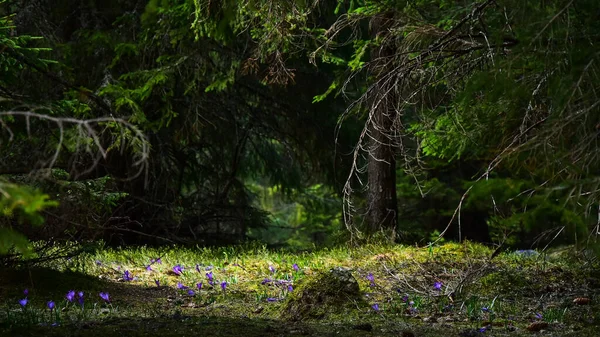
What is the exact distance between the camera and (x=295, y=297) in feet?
18.4

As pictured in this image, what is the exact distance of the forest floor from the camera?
4824 mm

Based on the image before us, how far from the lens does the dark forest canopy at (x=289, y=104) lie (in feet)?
14.2

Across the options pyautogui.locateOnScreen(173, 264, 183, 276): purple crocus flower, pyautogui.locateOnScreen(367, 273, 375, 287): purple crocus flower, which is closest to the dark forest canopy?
pyautogui.locateOnScreen(367, 273, 375, 287): purple crocus flower

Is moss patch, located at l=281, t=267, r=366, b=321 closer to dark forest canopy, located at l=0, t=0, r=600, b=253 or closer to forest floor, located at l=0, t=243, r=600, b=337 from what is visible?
forest floor, located at l=0, t=243, r=600, b=337

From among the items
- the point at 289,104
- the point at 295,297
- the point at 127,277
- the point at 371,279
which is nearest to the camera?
the point at 295,297

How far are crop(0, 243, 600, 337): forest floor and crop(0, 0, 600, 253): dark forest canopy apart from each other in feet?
1.97

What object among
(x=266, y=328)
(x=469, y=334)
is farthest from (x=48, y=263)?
(x=469, y=334)

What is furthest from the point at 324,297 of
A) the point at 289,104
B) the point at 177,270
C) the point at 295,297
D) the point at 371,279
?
the point at 289,104

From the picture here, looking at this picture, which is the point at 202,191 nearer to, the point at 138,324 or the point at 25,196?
the point at 138,324

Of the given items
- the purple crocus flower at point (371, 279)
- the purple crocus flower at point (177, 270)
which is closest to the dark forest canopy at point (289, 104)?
the purple crocus flower at point (371, 279)

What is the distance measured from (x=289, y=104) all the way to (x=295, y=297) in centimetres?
792

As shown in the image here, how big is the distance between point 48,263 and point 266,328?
10.8 feet

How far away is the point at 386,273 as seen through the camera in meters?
7.72

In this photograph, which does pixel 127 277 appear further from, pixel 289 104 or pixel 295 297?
pixel 289 104
